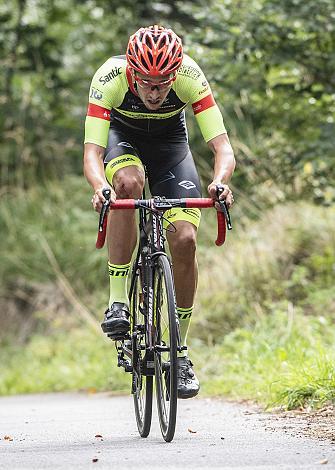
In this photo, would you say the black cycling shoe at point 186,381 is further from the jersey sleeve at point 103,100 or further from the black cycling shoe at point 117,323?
the jersey sleeve at point 103,100

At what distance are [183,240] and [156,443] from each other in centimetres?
129

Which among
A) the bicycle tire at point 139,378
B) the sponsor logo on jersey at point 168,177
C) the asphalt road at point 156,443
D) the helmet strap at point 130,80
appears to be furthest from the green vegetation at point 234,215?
the helmet strap at point 130,80

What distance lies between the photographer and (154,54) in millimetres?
6121

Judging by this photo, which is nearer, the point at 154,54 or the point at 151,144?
the point at 154,54

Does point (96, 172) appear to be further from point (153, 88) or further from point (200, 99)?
point (200, 99)

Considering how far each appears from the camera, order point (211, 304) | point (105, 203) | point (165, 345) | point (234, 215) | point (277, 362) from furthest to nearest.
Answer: point (234, 215) → point (211, 304) → point (277, 362) → point (165, 345) → point (105, 203)

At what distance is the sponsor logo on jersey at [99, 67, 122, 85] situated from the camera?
6457 mm

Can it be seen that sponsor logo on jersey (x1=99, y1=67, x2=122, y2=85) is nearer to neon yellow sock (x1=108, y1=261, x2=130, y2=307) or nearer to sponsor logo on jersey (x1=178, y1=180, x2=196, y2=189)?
sponsor logo on jersey (x1=178, y1=180, x2=196, y2=189)

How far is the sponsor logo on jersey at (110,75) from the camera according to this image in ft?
21.2

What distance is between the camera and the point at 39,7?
1992 cm

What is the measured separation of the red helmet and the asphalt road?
218 cm

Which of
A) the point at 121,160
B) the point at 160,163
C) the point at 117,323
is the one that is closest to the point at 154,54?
the point at 121,160

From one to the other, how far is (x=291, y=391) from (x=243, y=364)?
229cm

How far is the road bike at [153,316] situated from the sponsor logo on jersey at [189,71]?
0.91 meters
